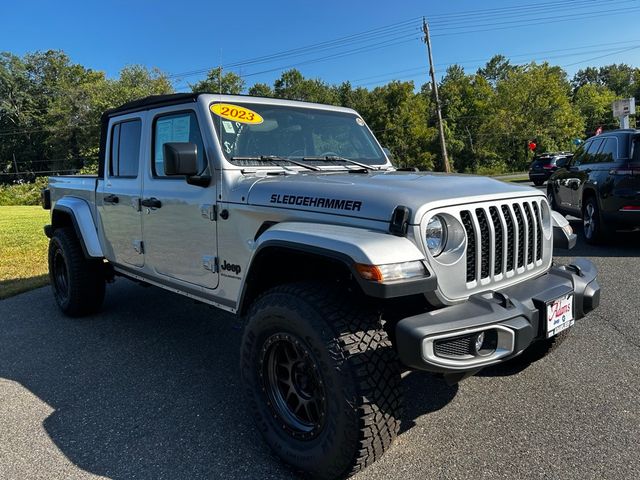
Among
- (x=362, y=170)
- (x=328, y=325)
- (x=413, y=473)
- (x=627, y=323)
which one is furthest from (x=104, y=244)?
(x=627, y=323)

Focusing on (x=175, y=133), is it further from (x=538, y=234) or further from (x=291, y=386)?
(x=538, y=234)

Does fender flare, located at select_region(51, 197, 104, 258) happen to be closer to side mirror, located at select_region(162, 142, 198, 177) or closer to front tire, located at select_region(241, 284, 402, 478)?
side mirror, located at select_region(162, 142, 198, 177)

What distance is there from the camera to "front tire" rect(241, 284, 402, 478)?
2.14 m

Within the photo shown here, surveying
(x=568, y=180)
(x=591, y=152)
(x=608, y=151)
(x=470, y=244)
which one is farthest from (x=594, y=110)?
(x=470, y=244)

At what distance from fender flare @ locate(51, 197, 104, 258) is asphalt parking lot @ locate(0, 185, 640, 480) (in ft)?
2.60

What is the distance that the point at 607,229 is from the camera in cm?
744

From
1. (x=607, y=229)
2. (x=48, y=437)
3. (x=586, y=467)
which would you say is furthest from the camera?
(x=607, y=229)

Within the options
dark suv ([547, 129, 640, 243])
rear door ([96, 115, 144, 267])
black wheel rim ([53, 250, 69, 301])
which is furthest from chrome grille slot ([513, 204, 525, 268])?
dark suv ([547, 129, 640, 243])

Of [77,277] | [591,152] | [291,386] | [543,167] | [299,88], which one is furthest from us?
[299,88]

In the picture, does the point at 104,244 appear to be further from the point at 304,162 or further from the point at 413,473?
the point at 413,473

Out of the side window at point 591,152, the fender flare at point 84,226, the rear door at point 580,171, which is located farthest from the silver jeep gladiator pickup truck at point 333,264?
the side window at point 591,152

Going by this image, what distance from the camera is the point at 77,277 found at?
4871 mm

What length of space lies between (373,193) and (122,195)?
2595mm

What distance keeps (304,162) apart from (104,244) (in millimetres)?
2324
